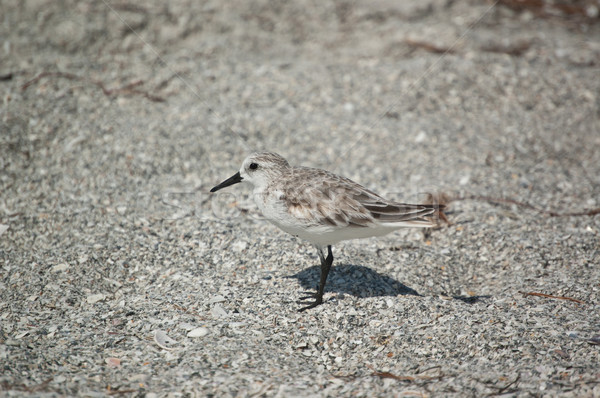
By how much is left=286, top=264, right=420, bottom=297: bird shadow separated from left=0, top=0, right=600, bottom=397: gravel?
25 mm

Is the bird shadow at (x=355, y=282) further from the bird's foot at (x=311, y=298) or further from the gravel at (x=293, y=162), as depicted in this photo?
the bird's foot at (x=311, y=298)

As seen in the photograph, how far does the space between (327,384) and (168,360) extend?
1148 millimetres

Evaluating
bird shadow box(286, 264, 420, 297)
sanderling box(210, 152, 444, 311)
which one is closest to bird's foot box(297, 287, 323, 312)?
sanderling box(210, 152, 444, 311)

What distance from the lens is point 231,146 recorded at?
22.8 ft

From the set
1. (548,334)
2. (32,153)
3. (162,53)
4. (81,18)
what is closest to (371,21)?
(162,53)

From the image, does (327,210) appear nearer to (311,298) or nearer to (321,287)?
(321,287)

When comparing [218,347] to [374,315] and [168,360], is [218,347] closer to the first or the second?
[168,360]

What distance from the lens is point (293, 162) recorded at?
6859 mm

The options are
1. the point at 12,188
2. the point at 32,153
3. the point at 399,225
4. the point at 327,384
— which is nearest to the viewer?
the point at 327,384

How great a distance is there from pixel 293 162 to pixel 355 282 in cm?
244

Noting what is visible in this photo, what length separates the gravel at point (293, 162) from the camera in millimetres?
3795

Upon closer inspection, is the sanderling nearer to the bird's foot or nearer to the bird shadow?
the bird's foot

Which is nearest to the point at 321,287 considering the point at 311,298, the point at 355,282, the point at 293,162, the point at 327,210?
the point at 311,298

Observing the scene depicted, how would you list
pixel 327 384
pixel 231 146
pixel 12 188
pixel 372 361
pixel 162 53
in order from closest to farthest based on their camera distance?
pixel 327 384, pixel 372 361, pixel 12 188, pixel 231 146, pixel 162 53
